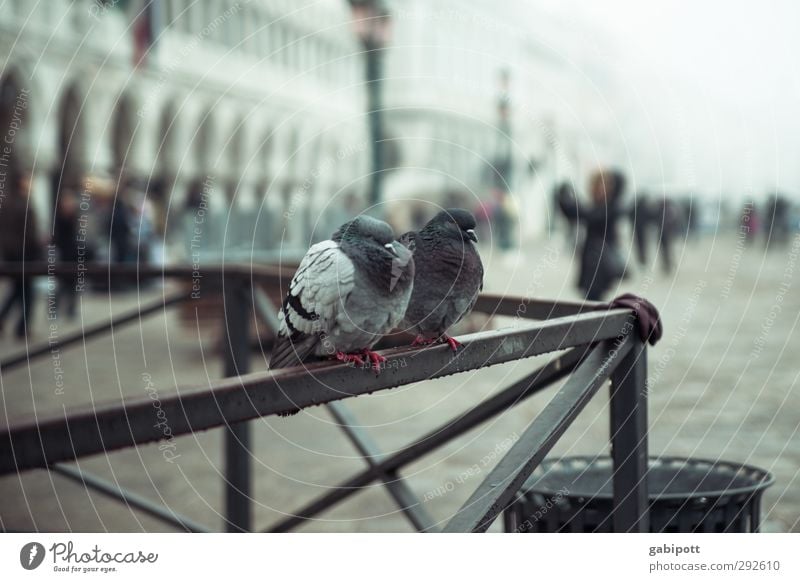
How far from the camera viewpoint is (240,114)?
18156 millimetres

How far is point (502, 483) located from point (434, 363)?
244mm

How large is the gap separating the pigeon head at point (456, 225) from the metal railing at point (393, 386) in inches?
8.7

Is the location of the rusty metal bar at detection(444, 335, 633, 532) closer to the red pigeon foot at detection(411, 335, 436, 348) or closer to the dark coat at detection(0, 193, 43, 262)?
the red pigeon foot at detection(411, 335, 436, 348)

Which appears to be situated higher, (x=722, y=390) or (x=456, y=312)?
(x=456, y=312)

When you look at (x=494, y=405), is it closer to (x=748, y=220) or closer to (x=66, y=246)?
(x=66, y=246)

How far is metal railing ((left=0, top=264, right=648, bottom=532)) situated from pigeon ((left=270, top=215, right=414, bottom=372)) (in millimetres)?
74

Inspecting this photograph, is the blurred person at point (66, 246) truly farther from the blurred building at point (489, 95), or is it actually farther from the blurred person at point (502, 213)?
the blurred person at point (502, 213)

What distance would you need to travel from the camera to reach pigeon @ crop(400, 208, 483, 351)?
6.15 feet

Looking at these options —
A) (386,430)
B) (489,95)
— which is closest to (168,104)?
(489,95)

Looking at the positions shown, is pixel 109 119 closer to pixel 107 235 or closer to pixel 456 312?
pixel 107 235

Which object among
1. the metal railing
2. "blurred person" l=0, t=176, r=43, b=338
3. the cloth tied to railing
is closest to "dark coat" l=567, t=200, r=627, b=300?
the metal railing

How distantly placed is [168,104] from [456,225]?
16254mm

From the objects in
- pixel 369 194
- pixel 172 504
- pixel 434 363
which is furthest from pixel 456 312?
pixel 369 194

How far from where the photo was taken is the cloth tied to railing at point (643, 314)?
1.97 meters
